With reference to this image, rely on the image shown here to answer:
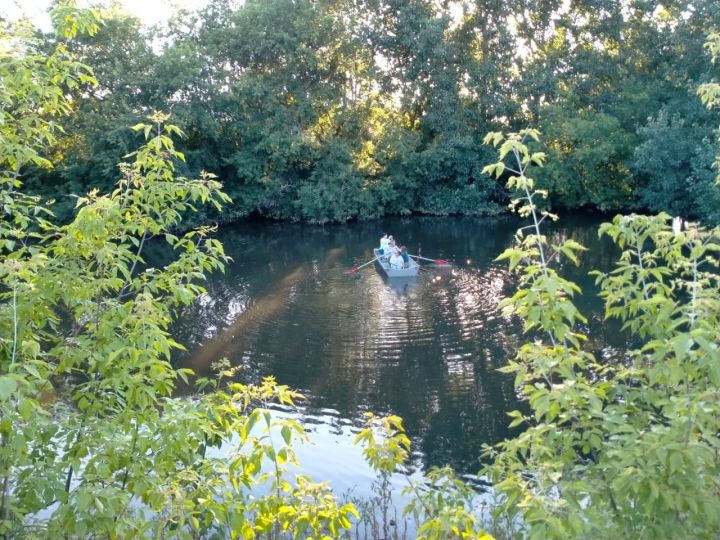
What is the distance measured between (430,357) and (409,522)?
6.04 m

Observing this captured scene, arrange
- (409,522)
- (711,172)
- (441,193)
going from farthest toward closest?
1. (441,193)
2. (711,172)
3. (409,522)

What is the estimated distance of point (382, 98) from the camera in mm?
35094

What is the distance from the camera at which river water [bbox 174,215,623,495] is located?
11.3m

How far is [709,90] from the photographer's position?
6117 mm

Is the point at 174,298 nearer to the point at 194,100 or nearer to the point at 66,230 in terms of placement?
the point at 66,230

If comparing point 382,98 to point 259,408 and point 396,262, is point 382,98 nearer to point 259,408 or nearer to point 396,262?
point 396,262

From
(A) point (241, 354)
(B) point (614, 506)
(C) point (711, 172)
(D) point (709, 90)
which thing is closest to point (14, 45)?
(B) point (614, 506)

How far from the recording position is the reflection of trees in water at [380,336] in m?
12.1

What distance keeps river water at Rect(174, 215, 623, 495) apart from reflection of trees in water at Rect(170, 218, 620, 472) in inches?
1.2

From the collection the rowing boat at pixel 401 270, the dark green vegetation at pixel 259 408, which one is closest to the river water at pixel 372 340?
the rowing boat at pixel 401 270

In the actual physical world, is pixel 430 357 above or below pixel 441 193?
below

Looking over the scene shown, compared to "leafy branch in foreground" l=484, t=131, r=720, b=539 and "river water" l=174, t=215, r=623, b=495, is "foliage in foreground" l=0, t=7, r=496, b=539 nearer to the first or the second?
"leafy branch in foreground" l=484, t=131, r=720, b=539

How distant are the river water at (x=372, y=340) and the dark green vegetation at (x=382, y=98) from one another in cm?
694

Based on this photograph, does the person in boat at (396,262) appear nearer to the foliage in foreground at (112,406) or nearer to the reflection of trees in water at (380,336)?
the reflection of trees in water at (380,336)
